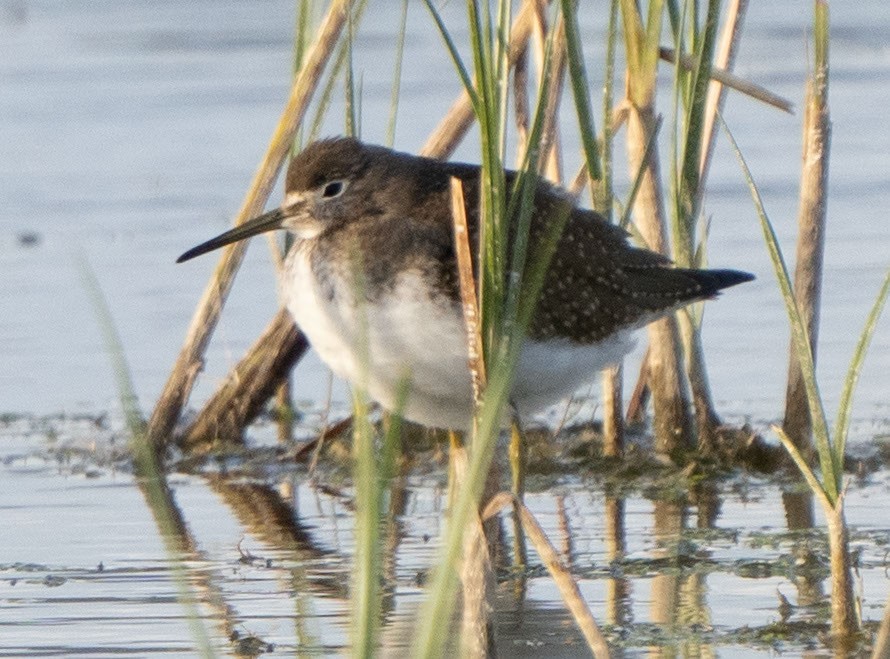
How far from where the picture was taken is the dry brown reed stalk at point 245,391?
309 inches

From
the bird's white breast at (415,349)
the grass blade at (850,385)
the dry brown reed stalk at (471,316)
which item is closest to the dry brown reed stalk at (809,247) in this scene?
the bird's white breast at (415,349)

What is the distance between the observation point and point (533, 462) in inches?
299

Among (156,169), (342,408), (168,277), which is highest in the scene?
(156,169)

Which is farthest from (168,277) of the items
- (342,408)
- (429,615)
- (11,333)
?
(429,615)

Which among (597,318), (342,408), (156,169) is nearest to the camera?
(597,318)

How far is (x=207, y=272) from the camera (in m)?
10.4

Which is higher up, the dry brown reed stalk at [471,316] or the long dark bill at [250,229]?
the long dark bill at [250,229]

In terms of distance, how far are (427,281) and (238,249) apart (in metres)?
1.68

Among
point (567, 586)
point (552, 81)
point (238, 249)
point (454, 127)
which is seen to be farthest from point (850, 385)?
point (238, 249)

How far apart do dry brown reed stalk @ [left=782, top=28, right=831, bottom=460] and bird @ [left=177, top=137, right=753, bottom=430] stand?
0.25 metres

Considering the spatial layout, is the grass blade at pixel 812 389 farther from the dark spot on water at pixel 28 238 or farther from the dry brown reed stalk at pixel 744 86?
the dark spot on water at pixel 28 238

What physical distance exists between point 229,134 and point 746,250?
4.44 metres

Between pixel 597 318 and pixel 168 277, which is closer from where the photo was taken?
pixel 597 318

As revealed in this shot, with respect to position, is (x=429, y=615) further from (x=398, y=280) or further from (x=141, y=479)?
(x=141, y=479)
